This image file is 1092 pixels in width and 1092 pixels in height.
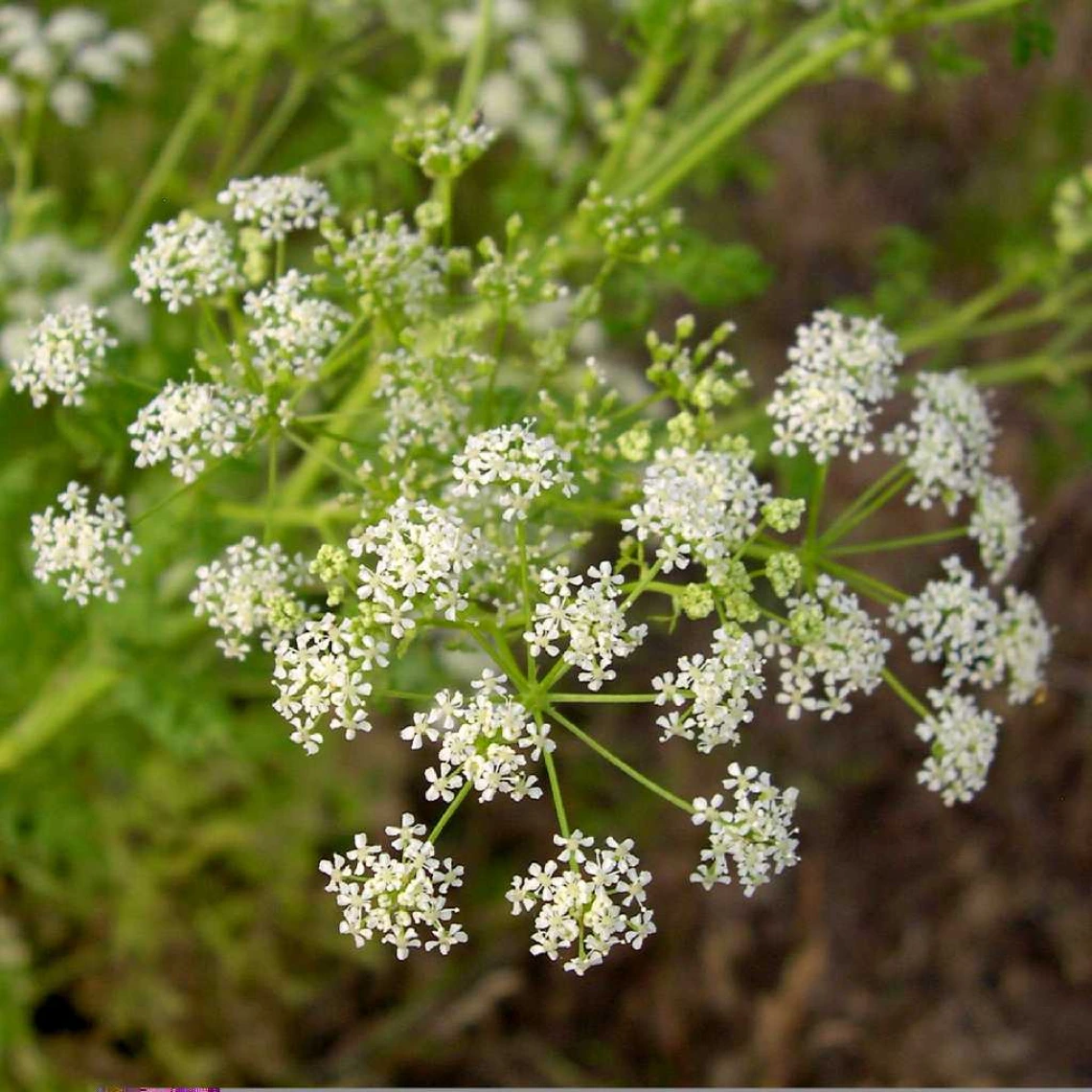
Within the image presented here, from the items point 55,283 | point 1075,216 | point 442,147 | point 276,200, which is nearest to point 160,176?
point 55,283

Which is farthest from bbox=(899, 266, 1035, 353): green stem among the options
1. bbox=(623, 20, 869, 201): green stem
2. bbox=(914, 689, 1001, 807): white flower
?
bbox=(914, 689, 1001, 807): white flower

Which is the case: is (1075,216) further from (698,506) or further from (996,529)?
(698,506)

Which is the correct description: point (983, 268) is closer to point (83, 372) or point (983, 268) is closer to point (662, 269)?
point (662, 269)

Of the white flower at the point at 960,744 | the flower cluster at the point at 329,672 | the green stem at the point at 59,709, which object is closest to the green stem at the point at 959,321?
the white flower at the point at 960,744

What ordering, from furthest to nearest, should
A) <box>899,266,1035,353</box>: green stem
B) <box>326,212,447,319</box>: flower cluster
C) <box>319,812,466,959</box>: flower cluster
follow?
<box>899,266,1035,353</box>: green stem
<box>326,212,447,319</box>: flower cluster
<box>319,812,466,959</box>: flower cluster

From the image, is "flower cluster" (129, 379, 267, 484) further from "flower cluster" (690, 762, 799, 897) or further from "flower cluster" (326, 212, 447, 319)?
"flower cluster" (690, 762, 799, 897)

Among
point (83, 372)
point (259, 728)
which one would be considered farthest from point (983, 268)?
point (83, 372)

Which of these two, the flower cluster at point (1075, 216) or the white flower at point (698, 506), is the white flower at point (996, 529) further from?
the flower cluster at point (1075, 216)
